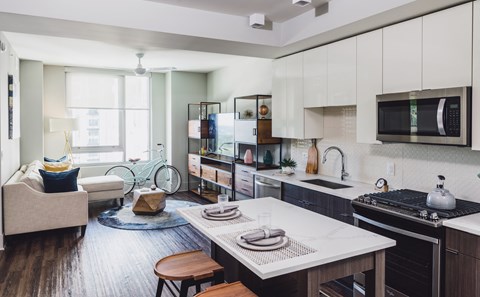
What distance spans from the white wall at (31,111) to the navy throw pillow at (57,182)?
208 cm

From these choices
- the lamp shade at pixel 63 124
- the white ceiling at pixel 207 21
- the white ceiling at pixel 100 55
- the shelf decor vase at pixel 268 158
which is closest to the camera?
the white ceiling at pixel 207 21

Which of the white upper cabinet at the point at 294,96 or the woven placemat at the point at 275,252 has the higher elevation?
the white upper cabinet at the point at 294,96

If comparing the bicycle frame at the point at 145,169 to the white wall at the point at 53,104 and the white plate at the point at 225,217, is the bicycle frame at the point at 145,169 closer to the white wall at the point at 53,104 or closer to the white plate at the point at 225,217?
the white wall at the point at 53,104

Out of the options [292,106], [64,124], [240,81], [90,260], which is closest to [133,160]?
[64,124]

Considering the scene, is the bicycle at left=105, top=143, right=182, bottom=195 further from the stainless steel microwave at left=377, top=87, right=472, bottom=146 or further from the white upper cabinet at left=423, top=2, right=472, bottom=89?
the white upper cabinet at left=423, top=2, right=472, bottom=89

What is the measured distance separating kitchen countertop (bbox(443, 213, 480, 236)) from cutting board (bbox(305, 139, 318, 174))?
2.11 meters

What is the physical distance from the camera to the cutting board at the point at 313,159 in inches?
172

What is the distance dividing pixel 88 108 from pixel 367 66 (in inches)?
233

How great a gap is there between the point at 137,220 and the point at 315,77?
11.1 ft

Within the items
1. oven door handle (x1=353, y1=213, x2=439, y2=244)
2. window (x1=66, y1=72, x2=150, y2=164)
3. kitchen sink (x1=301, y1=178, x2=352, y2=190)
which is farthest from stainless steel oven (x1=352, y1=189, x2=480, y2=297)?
window (x1=66, y1=72, x2=150, y2=164)

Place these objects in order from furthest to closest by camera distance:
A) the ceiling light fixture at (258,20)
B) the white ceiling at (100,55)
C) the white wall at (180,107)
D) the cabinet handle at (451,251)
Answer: the white wall at (180,107), the white ceiling at (100,55), the ceiling light fixture at (258,20), the cabinet handle at (451,251)

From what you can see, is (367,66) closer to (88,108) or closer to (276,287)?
(276,287)

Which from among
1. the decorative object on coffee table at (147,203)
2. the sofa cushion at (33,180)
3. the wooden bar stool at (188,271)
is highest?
the sofa cushion at (33,180)

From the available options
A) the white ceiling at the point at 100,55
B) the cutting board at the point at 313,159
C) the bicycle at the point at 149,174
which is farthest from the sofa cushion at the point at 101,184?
the cutting board at the point at 313,159
